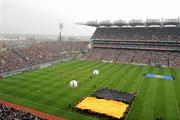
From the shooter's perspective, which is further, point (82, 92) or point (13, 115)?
point (82, 92)

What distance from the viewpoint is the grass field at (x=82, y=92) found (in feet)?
92.9

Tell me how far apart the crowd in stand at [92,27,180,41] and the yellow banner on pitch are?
60826 mm

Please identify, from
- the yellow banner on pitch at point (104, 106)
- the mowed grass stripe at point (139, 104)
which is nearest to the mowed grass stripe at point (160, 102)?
the mowed grass stripe at point (139, 104)

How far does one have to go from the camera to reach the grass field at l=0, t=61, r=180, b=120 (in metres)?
28.3

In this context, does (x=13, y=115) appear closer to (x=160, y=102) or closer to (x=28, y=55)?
(x=160, y=102)

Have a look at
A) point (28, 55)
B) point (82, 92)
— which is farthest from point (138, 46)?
point (82, 92)

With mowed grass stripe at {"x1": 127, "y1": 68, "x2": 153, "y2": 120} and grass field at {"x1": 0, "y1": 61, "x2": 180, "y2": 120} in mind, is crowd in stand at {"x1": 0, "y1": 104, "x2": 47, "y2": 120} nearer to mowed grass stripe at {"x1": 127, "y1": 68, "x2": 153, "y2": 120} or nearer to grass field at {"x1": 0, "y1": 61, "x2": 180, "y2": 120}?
grass field at {"x1": 0, "y1": 61, "x2": 180, "y2": 120}

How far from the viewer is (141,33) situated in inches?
3541

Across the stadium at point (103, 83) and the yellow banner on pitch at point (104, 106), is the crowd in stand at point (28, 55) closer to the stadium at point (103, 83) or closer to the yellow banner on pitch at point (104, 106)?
the stadium at point (103, 83)

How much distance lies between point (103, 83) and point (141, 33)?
54051mm

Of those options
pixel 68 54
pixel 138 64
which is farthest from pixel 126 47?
pixel 68 54

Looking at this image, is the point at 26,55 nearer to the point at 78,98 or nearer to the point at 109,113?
the point at 78,98

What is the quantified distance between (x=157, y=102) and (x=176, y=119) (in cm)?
606

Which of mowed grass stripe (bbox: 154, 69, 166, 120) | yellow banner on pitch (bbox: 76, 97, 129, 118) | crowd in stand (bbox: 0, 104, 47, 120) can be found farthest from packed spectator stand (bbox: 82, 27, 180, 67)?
crowd in stand (bbox: 0, 104, 47, 120)
